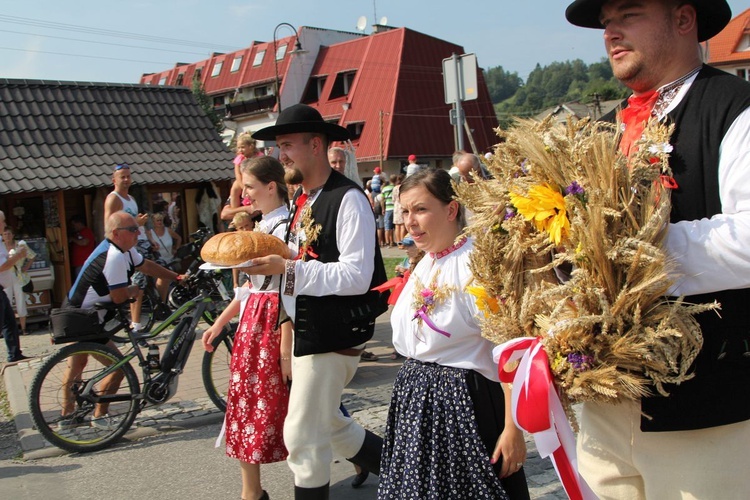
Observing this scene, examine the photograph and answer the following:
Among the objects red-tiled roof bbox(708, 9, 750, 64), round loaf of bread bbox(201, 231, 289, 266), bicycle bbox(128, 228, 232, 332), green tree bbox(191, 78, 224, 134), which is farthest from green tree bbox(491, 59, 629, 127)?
round loaf of bread bbox(201, 231, 289, 266)

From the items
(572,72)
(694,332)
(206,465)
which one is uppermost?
(572,72)

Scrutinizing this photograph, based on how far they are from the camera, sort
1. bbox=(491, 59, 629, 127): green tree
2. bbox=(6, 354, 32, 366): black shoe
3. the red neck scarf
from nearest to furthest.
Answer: the red neck scarf < bbox=(6, 354, 32, 366): black shoe < bbox=(491, 59, 629, 127): green tree

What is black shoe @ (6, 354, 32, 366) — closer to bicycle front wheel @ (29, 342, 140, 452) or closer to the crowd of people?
bicycle front wheel @ (29, 342, 140, 452)

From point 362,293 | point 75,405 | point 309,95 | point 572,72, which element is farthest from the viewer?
point 572,72

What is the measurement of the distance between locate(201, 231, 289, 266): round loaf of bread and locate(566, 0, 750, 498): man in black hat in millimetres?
1672

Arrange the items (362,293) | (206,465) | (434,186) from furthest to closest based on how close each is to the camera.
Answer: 1. (206,465)
2. (362,293)
3. (434,186)

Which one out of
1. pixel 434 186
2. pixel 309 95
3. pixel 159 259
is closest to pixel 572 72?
pixel 309 95

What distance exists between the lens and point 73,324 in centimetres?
497

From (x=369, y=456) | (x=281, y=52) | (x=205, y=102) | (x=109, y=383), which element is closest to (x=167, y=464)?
(x=109, y=383)

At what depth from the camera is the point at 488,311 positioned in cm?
209

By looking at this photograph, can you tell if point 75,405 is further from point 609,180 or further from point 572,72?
point 572,72

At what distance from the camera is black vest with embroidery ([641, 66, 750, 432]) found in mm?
1777

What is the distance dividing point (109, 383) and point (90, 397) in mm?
159

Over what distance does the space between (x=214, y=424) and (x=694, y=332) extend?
4.45 meters
